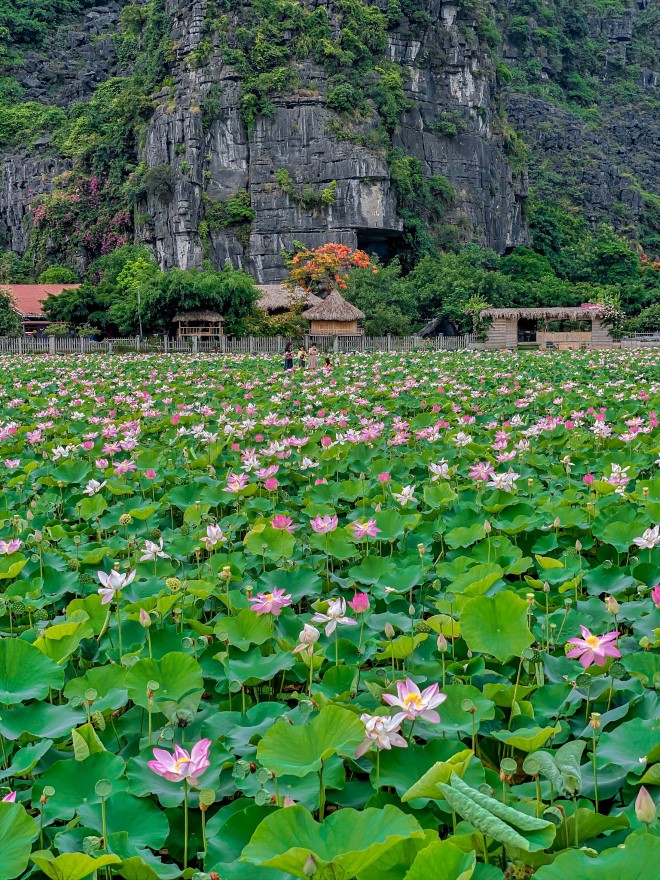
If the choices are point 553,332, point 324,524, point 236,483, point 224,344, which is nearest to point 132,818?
point 324,524

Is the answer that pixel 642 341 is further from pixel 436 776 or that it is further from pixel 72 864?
pixel 72 864

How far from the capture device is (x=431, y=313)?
36.5m

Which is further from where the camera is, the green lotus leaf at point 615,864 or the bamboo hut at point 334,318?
the bamboo hut at point 334,318

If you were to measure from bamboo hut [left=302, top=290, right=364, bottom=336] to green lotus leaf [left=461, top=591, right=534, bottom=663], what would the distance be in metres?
28.7

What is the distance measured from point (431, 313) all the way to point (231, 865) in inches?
1429

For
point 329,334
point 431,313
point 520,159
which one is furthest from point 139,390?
point 520,159

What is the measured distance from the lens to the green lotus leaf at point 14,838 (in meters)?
1.10

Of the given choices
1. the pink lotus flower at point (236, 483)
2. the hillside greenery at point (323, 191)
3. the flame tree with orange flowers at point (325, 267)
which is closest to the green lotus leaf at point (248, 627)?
the pink lotus flower at point (236, 483)

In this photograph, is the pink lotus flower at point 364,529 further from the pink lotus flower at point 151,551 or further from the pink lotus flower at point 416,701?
Answer: the pink lotus flower at point 416,701

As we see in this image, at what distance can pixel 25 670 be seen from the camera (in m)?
1.69

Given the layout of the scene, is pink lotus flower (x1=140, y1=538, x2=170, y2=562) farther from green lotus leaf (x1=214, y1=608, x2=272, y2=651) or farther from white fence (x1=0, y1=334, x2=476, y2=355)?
white fence (x1=0, y1=334, x2=476, y2=355)

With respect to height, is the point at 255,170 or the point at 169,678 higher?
the point at 255,170

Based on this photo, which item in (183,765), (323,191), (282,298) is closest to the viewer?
(183,765)

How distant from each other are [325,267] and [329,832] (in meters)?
38.0
